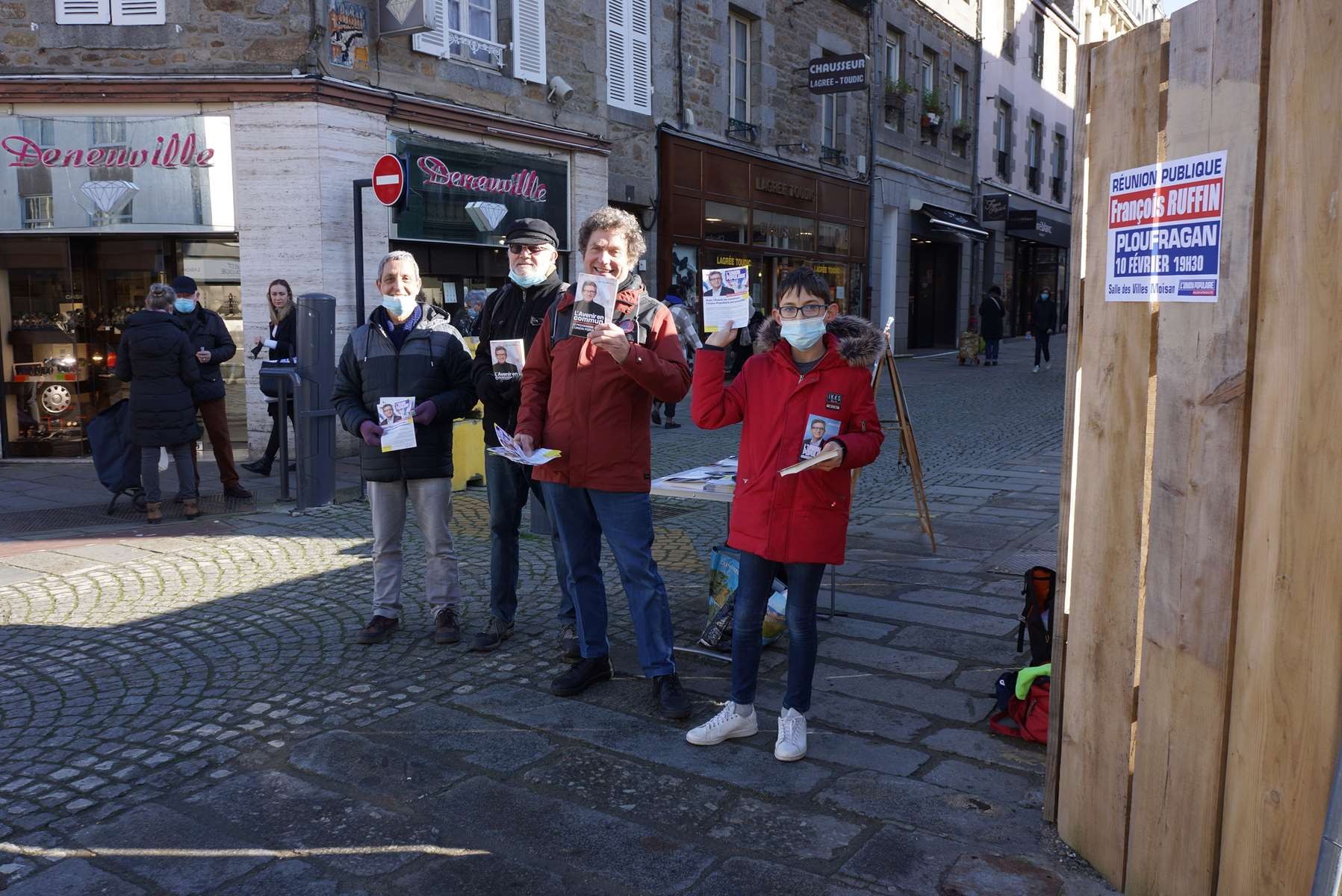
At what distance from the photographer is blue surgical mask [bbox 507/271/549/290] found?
474 centimetres

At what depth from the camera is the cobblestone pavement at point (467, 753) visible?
311cm

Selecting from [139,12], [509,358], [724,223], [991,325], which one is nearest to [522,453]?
[509,358]

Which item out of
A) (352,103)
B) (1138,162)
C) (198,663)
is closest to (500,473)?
(198,663)

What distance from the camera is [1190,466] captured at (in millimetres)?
2547

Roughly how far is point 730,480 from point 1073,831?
237 centimetres

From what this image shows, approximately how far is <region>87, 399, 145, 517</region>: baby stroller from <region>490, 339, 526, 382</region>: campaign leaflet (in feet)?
15.7

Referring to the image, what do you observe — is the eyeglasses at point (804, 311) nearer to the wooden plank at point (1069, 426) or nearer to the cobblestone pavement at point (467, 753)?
the wooden plank at point (1069, 426)

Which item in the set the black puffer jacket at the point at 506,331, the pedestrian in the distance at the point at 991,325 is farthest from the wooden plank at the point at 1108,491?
the pedestrian in the distance at the point at 991,325

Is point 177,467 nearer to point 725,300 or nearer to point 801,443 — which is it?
point 725,300

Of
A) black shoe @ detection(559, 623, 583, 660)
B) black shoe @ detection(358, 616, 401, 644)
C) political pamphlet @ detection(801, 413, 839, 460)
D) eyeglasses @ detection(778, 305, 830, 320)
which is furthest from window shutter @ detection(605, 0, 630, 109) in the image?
political pamphlet @ detection(801, 413, 839, 460)

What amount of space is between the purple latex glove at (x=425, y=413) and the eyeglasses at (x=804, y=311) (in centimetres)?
197

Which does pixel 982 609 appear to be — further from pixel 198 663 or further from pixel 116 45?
pixel 116 45

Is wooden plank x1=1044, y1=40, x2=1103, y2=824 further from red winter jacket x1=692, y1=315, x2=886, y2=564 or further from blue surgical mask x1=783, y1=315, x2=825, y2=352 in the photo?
blue surgical mask x1=783, y1=315, x2=825, y2=352

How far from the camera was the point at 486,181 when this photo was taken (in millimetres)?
13609
